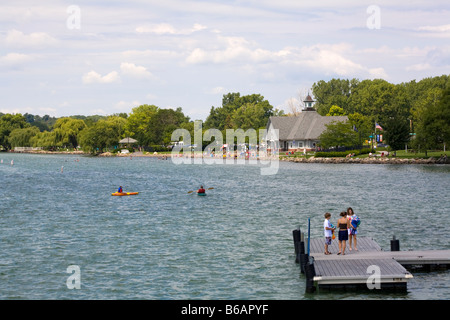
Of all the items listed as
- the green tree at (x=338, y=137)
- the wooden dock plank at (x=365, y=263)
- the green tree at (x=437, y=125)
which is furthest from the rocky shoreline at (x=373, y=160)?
the wooden dock plank at (x=365, y=263)

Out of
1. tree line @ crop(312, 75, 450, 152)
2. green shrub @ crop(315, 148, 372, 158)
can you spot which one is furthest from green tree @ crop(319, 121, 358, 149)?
green shrub @ crop(315, 148, 372, 158)

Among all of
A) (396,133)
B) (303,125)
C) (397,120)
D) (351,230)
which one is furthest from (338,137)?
(351,230)

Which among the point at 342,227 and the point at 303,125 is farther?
the point at 303,125

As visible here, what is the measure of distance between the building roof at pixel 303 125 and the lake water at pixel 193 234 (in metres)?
72.4

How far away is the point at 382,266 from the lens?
1018 inches

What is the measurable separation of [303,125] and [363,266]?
439 ft

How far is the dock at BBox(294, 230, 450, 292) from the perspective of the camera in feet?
79.8

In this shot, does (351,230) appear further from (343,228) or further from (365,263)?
(365,263)

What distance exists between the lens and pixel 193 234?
40.0 metres

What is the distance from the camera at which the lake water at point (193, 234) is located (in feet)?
86.3

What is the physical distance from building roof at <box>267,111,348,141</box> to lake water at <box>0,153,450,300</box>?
7243 centimetres

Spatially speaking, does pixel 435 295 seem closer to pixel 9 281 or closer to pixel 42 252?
pixel 9 281

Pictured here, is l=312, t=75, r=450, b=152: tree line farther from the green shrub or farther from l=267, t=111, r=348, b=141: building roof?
l=267, t=111, r=348, b=141: building roof
